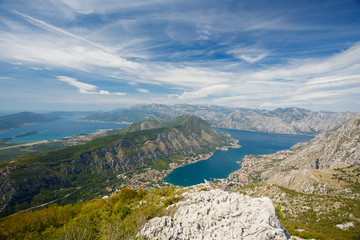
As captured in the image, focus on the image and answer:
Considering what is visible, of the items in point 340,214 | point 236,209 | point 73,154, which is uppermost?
point 236,209

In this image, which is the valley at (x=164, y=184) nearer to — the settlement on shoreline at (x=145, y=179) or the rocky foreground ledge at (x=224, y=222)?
the settlement on shoreline at (x=145, y=179)

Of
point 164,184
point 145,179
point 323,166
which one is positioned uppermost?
point 323,166

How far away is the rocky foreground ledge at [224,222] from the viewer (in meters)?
18.0

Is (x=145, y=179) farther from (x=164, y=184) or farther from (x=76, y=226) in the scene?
(x=76, y=226)

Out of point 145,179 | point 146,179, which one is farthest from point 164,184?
point 145,179

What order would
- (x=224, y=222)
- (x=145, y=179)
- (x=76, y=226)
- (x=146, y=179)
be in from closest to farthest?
(x=224, y=222), (x=76, y=226), (x=146, y=179), (x=145, y=179)

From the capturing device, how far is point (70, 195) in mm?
111062

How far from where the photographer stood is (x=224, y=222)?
21203 millimetres

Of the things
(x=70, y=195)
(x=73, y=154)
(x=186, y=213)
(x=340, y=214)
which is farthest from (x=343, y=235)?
(x=73, y=154)

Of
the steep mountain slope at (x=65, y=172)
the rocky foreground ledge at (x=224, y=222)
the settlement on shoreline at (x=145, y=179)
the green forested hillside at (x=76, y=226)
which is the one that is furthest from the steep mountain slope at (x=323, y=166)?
the steep mountain slope at (x=65, y=172)

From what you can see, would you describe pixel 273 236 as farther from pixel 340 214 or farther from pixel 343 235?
pixel 340 214

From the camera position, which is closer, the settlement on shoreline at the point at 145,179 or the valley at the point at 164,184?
the valley at the point at 164,184

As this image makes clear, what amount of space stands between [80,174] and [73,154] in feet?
103

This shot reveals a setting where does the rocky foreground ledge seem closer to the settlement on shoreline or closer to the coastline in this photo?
the coastline
